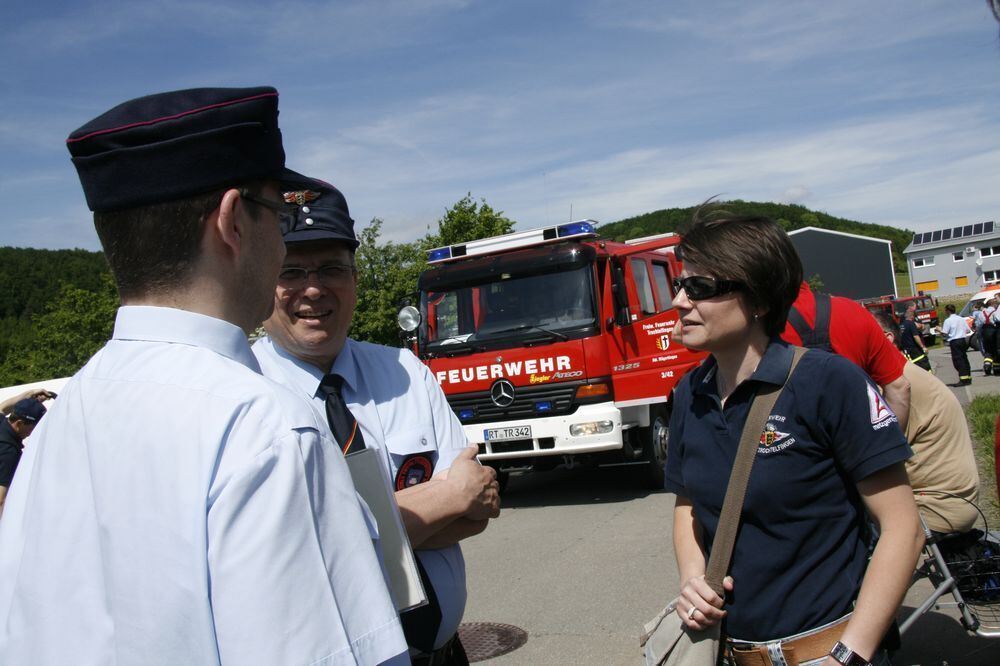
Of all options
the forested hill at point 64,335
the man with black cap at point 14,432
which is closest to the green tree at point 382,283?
the forested hill at point 64,335

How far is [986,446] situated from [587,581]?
5.88 meters

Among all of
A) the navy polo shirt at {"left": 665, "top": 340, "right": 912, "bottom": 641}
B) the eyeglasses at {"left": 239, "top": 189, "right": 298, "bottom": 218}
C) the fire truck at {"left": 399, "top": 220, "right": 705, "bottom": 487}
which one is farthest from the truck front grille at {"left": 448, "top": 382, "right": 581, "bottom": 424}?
the eyeglasses at {"left": 239, "top": 189, "right": 298, "bottom": 218}

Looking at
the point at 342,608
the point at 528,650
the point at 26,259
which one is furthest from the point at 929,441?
the point at 26,259

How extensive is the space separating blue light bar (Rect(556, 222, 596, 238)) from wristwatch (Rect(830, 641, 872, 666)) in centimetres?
796

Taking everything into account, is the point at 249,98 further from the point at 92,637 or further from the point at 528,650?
the point at 528,650

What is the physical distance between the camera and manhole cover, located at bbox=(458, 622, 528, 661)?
5242 mm

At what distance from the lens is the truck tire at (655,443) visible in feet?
32.0

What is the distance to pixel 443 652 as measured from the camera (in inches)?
84.8

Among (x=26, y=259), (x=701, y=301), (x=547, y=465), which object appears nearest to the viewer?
(x=701, y=301)

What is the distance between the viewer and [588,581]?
21.5 feet

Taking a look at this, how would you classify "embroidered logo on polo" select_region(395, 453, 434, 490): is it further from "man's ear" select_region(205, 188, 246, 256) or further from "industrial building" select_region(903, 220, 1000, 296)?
"industrial building" select_region(903, 220, 1000, 296)

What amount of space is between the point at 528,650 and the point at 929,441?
269 cm

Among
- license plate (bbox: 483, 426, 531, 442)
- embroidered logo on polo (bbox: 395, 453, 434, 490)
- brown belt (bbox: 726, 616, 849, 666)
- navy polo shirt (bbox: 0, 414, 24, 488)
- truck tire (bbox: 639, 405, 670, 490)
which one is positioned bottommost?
truck tire (bbox: 639, 405, 670, 490)

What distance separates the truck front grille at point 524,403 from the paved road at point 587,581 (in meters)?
1.14
